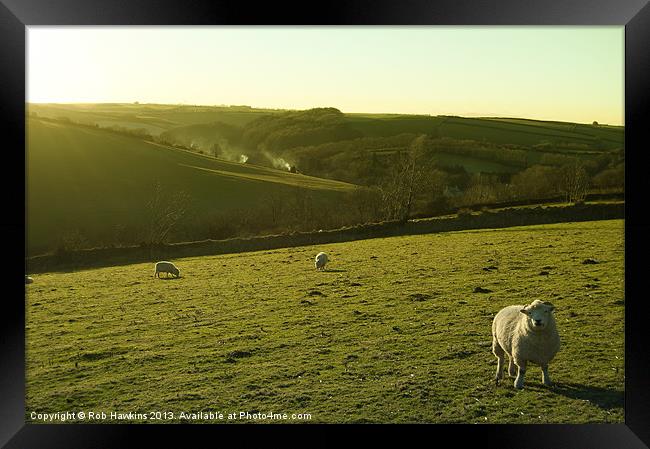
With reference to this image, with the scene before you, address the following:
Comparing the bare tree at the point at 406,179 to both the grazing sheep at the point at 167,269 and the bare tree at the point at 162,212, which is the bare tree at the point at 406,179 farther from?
the grazing sheep at the point at 167,269

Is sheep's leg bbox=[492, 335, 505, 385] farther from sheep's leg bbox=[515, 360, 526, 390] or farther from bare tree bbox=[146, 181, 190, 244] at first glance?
bare tree bbox=[146, 181, 190, 244]

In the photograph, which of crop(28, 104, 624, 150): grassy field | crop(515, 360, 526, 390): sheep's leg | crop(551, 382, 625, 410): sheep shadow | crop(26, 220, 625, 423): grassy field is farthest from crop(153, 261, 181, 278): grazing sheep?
crop(551, 382, 625, 410): sheep shadow

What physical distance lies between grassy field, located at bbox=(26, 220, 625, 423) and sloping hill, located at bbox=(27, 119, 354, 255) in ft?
3.99

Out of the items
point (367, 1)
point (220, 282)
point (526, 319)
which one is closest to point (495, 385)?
point (526, 319)

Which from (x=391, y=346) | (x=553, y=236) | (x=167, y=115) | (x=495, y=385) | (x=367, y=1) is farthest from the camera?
(x=553, y=236)

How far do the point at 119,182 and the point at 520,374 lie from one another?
10128 millimetres

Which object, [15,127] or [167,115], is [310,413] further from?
[167,115]

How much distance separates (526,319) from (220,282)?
7762 millimetres

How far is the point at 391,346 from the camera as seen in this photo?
1030cm


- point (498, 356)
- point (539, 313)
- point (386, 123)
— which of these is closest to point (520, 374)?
point (498, 356)

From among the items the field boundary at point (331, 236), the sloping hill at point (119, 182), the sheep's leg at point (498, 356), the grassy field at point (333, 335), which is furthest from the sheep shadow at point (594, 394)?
the field boundary at point (331, 236)

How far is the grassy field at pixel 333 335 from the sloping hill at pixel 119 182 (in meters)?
1.22

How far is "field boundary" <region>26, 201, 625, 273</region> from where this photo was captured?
44.3ft

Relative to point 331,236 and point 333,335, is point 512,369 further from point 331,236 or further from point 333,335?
point 331,236
